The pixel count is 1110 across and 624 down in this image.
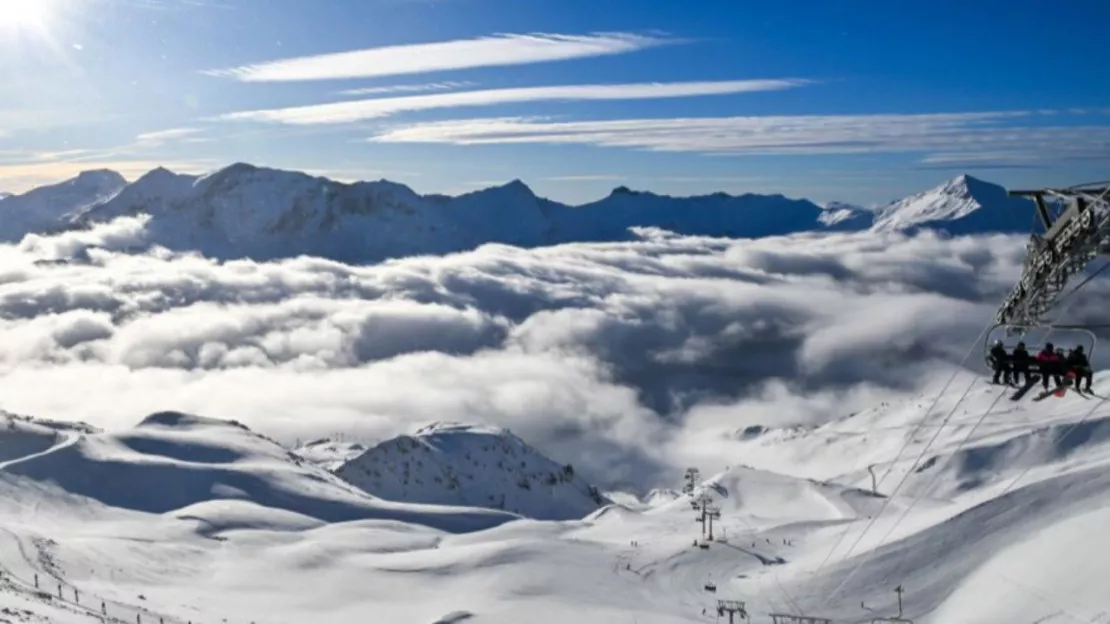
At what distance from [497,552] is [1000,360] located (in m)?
54.6

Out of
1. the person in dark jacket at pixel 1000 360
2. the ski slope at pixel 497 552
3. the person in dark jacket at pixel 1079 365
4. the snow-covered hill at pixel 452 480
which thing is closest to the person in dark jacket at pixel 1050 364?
the person in dark jacket at pixel 1079 365

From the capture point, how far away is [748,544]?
242ft

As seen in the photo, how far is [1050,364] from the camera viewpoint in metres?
19.5

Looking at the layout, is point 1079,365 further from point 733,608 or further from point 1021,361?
point 733,608

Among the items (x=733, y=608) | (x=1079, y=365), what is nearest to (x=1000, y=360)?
(x=1079, y=365)

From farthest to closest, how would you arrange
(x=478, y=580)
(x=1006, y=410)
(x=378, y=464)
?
1. (x=378, y=464)
2. (x=1006, y=410)
3. (x=478, y=580)

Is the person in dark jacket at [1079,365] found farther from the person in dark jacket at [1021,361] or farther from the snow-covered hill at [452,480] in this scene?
the snow-covered hill at [452,480]

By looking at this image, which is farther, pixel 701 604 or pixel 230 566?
pixel 230 566

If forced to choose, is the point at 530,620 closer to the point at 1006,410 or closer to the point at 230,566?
the point at 230,566

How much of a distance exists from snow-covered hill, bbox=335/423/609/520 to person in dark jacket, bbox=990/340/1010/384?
16518 cm

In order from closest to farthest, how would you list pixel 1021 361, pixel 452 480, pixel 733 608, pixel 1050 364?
pixel 1050 364
pixel 1021 361
pixel 733 608
pixel 452 480

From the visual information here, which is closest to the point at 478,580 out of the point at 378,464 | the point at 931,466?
the point at 931,466

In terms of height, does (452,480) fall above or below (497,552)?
above

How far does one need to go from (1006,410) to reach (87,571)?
145852mm
